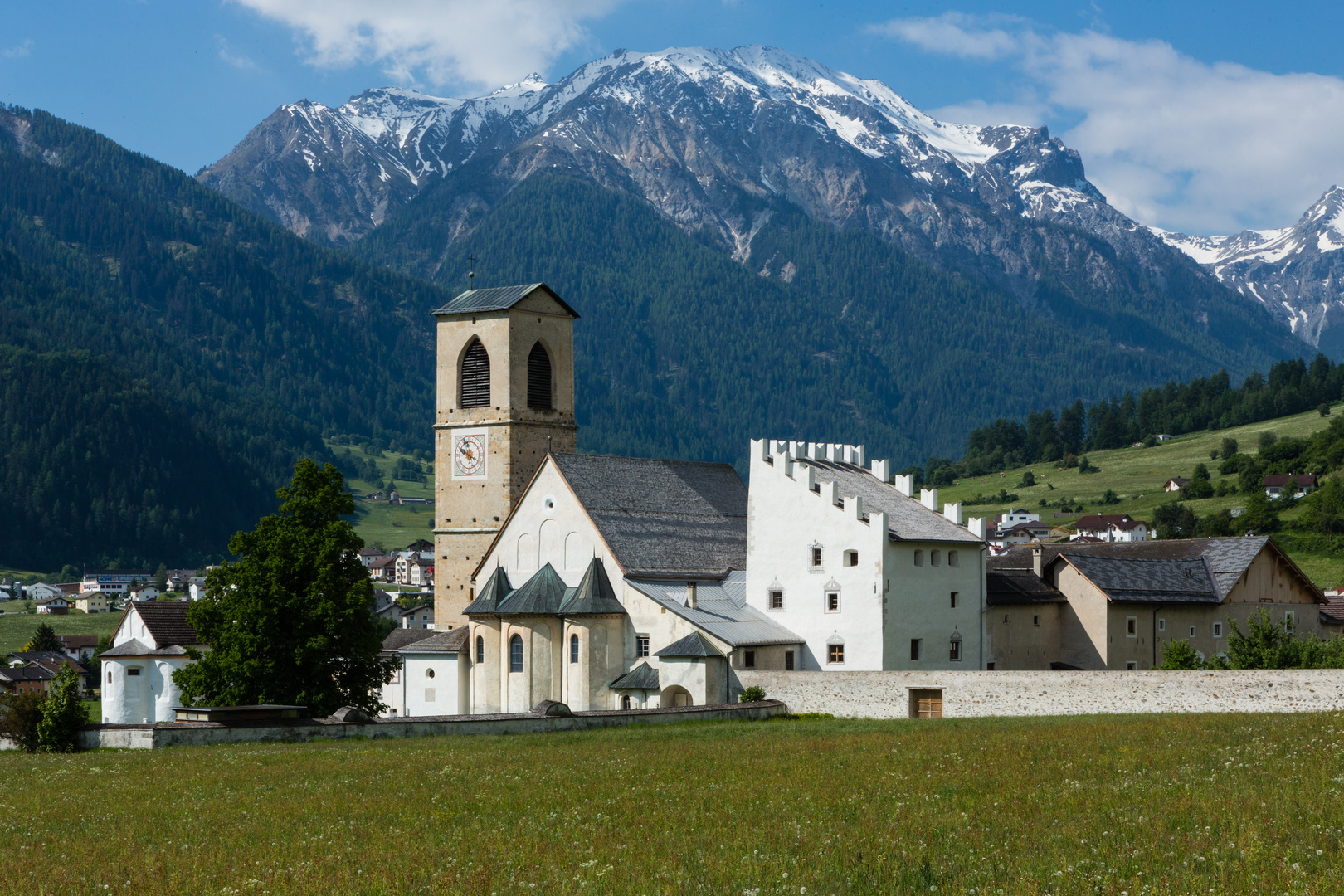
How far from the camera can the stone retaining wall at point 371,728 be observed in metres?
46.8

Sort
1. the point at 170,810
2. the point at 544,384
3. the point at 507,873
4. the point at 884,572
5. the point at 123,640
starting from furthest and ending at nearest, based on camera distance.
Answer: the point at 123,640 → the point at 544,384 → the point at 884,572 → the point at 170,810 → the point at 507,873

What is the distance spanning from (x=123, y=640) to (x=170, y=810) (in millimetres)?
69743

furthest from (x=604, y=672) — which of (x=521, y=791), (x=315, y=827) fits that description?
(x=315, y=827)

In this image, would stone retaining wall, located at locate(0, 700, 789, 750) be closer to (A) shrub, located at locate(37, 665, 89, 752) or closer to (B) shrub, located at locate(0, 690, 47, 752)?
(A) shrub, located at locate(37, 665, 89, 752)

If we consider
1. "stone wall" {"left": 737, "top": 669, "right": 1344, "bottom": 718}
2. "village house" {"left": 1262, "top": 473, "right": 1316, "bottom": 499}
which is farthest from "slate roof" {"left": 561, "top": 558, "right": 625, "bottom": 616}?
"village house" {"left": 1262, "top": 473, "right": 1316, "bottom": 499}

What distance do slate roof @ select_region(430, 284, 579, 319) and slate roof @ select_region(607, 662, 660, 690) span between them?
22004 mm

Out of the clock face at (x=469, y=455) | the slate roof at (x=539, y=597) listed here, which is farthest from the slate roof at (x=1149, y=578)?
the clock face at (x=469, y=455)

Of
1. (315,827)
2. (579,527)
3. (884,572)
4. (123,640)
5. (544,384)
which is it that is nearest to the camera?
(315,827)

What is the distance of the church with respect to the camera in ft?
213

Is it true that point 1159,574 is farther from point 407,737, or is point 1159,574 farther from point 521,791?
point 521,791

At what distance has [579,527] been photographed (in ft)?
232

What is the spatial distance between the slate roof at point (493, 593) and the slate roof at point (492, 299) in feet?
50.0

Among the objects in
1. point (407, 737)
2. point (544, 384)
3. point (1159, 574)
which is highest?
point (544, 384)

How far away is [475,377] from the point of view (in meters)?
80.9
